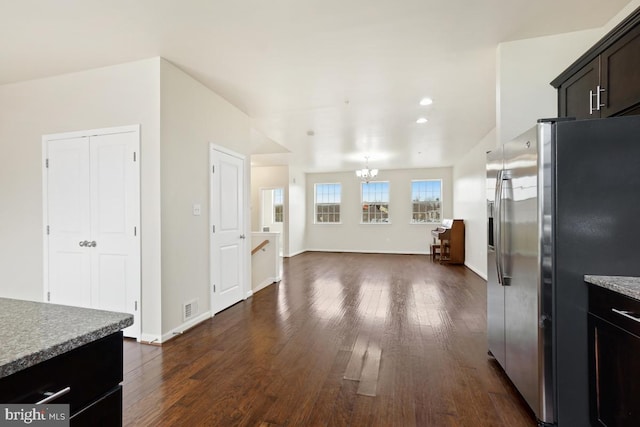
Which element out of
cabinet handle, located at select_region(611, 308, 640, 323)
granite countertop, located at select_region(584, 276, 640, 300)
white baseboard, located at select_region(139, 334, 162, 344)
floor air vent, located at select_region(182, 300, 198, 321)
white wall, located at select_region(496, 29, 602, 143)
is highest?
white wall, located at select_region(496, 29, 602, 143)

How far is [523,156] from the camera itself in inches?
73.7

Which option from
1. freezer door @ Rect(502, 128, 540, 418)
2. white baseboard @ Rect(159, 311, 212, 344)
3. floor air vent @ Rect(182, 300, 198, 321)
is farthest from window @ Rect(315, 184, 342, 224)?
freezer door @ Rect(502, 128, 540, 418)

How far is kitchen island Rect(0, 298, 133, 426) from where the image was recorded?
2.28 feet

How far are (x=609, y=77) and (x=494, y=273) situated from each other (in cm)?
154

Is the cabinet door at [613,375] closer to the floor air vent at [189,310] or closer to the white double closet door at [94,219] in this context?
the floor air vent at [189,310]

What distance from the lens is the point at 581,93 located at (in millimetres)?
2172

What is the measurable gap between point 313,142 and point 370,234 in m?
4.62

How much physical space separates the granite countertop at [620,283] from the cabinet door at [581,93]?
116 centimetres

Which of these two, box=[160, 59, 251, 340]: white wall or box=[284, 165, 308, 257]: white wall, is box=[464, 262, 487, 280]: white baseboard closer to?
box=[284, 165, 308, 257]: white wall

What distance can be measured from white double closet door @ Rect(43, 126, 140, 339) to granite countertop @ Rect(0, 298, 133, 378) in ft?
6.54

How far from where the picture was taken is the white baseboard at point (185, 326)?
9.62ft

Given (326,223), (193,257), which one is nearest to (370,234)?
(326,223)

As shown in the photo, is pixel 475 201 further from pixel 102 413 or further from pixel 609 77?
pixel 102 413

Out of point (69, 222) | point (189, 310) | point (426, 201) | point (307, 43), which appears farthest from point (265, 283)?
point (426, 201)
